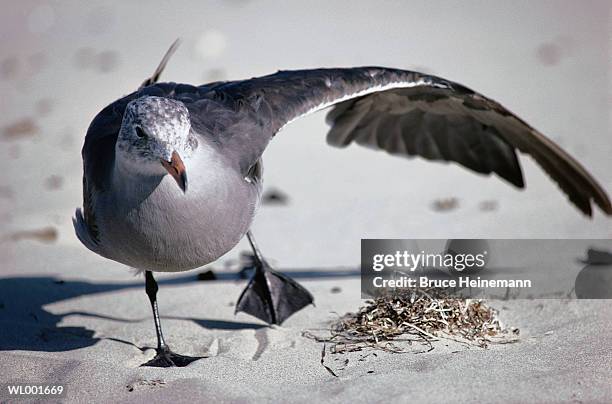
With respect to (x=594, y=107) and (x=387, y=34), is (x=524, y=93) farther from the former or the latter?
(x=387, y=34)

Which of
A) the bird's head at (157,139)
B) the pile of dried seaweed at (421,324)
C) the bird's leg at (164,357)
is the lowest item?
the bird's leg at (164,357)

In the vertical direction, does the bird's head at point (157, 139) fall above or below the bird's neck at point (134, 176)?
above

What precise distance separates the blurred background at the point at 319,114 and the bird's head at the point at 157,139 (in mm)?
2806

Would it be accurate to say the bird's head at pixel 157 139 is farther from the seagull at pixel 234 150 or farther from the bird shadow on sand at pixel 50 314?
the bird shadow on sand at pixel 50 314

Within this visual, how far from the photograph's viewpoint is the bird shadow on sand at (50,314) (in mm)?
5832

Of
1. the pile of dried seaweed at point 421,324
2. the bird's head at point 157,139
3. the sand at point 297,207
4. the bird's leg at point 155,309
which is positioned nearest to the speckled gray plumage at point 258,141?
the bird's head at point 157,139

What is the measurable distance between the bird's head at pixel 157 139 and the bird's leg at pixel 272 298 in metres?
1.78

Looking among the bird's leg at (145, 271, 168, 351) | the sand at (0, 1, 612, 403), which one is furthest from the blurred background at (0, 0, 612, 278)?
the bird's leg at (145, 271, 168, 351)

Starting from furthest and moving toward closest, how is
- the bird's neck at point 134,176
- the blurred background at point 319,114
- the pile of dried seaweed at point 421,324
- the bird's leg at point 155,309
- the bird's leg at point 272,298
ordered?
1. the blurred background at point 319,114
2. the bird's leg at point 272,298
3. the bird's leg at point 155,309
4. the pile of dried seaweed at point 421,324
5. the bird's neck at point 134,176

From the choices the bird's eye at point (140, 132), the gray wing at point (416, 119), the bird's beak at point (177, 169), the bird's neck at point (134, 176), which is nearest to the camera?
the bird's beak at point (177, 169)

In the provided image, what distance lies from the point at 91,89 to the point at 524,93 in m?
5.13

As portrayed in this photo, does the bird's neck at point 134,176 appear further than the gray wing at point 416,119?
No

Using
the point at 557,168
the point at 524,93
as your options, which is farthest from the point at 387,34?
the point at 557,168

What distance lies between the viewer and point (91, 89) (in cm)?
1173
